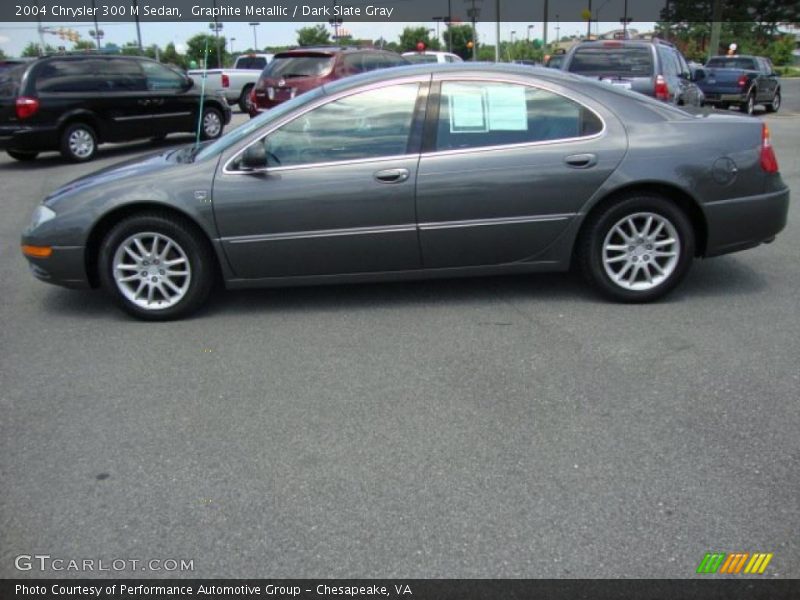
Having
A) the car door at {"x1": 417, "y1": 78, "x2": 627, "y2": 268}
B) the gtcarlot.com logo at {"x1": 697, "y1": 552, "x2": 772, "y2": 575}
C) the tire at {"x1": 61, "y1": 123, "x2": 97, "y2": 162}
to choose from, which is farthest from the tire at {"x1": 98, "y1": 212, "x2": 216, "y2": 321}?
the tire at {"x1": 61, "y1": 123, "x2": 97, "y2": 162}

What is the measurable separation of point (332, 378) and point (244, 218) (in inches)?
52.6

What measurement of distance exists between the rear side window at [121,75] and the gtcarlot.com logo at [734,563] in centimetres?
1278

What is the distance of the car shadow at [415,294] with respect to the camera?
512 centimetres

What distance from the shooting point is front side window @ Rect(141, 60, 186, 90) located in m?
13.7

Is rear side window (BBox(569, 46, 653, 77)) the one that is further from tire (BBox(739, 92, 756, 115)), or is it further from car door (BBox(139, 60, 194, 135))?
tire (BBox(739, 92, 756, 115))

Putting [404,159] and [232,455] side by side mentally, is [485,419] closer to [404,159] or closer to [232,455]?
[232,455]

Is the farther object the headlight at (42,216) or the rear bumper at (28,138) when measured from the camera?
the rear bumper at (28,138)

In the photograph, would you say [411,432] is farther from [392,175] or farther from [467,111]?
[467,111]

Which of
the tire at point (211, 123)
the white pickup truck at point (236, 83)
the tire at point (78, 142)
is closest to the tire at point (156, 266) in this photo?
the tire at point (78, 142)

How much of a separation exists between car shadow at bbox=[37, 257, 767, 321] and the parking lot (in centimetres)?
3

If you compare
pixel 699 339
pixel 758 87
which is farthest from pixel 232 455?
pixel 758 87

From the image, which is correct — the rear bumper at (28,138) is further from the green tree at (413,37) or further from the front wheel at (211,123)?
the green tree at (413,37)

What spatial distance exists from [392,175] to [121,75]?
33.6 ft

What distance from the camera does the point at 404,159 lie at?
4.76 metres
